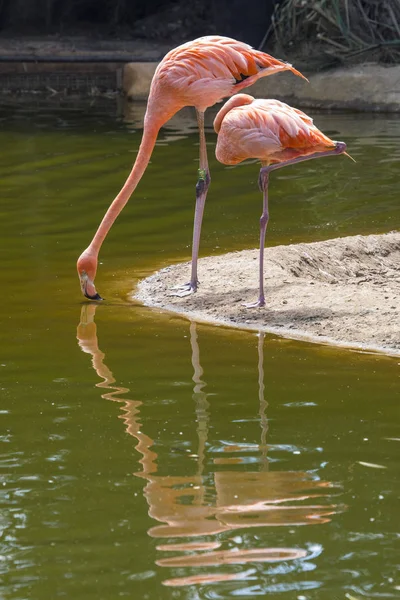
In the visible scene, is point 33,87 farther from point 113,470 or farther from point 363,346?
point 113,470

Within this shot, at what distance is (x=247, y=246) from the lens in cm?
704

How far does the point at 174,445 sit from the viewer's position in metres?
3.76

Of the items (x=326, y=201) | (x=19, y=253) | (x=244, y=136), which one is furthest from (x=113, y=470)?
(x=326, y=201)

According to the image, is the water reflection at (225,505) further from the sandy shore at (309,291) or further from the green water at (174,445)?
the sandy shore at (309,291)

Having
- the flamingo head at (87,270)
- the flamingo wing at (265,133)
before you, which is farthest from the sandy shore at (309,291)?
the flamingo wing at (265,133)

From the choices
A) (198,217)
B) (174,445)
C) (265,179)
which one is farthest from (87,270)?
(174,445)

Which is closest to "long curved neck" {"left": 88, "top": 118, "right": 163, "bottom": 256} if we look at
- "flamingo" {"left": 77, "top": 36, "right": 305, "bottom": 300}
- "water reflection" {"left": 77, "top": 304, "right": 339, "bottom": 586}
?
"flamingo" {"left": 77, "top": 36, "right": 305, "bottom": 300}

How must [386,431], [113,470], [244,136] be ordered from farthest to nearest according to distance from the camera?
[244,136], [386,431], [113,470]

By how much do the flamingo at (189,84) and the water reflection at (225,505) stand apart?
6.61 ft

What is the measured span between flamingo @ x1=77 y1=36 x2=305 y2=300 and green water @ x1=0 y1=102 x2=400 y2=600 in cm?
34

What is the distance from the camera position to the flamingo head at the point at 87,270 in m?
5.67

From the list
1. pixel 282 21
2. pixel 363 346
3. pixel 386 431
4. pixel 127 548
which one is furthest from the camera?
pixel 282 21

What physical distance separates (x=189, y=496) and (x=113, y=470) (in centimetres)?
33

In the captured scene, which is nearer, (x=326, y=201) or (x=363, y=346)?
(x=363, y=346)
